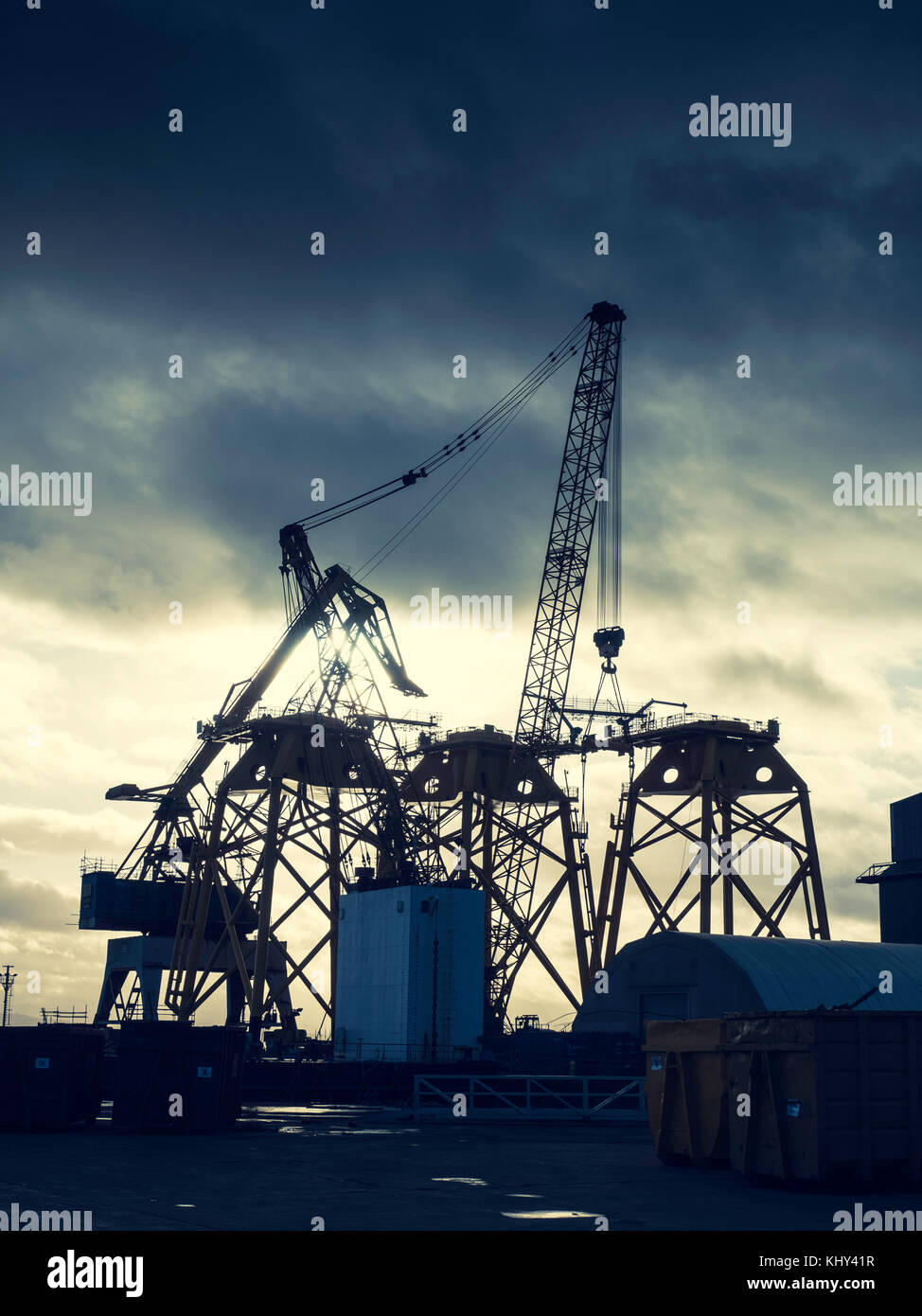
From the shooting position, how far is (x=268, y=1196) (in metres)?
18.3

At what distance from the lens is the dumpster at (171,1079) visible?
104 ft

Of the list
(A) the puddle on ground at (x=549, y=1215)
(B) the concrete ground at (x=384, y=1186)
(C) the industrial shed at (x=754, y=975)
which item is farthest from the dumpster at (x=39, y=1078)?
(C) the industrial shed at (x=754, y=975)

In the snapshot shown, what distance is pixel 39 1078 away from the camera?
105ft

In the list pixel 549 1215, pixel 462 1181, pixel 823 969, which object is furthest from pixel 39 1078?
pixel 823 969

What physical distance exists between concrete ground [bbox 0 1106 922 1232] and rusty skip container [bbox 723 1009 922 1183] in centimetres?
54

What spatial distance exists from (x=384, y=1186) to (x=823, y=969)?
93.8ft

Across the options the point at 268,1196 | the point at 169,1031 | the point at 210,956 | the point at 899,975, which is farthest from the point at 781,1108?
the point at 210,956

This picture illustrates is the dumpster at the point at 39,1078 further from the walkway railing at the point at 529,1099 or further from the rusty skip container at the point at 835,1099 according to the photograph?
the rusty skip container at the point at 835,1099

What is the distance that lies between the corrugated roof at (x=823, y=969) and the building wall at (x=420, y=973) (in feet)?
35.6

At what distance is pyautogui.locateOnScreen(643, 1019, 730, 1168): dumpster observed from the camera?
76.5 feet

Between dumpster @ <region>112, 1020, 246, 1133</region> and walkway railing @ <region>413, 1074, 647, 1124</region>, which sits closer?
dumpster @ <region>112, 1020, 246, 1133</region>

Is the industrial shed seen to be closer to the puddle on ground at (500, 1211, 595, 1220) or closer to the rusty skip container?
the rusty skip container

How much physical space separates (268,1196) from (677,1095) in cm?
922

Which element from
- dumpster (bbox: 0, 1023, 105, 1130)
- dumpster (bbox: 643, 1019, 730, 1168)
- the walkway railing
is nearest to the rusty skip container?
dumpster (bbox: 643, 1019, 730, 1168)
